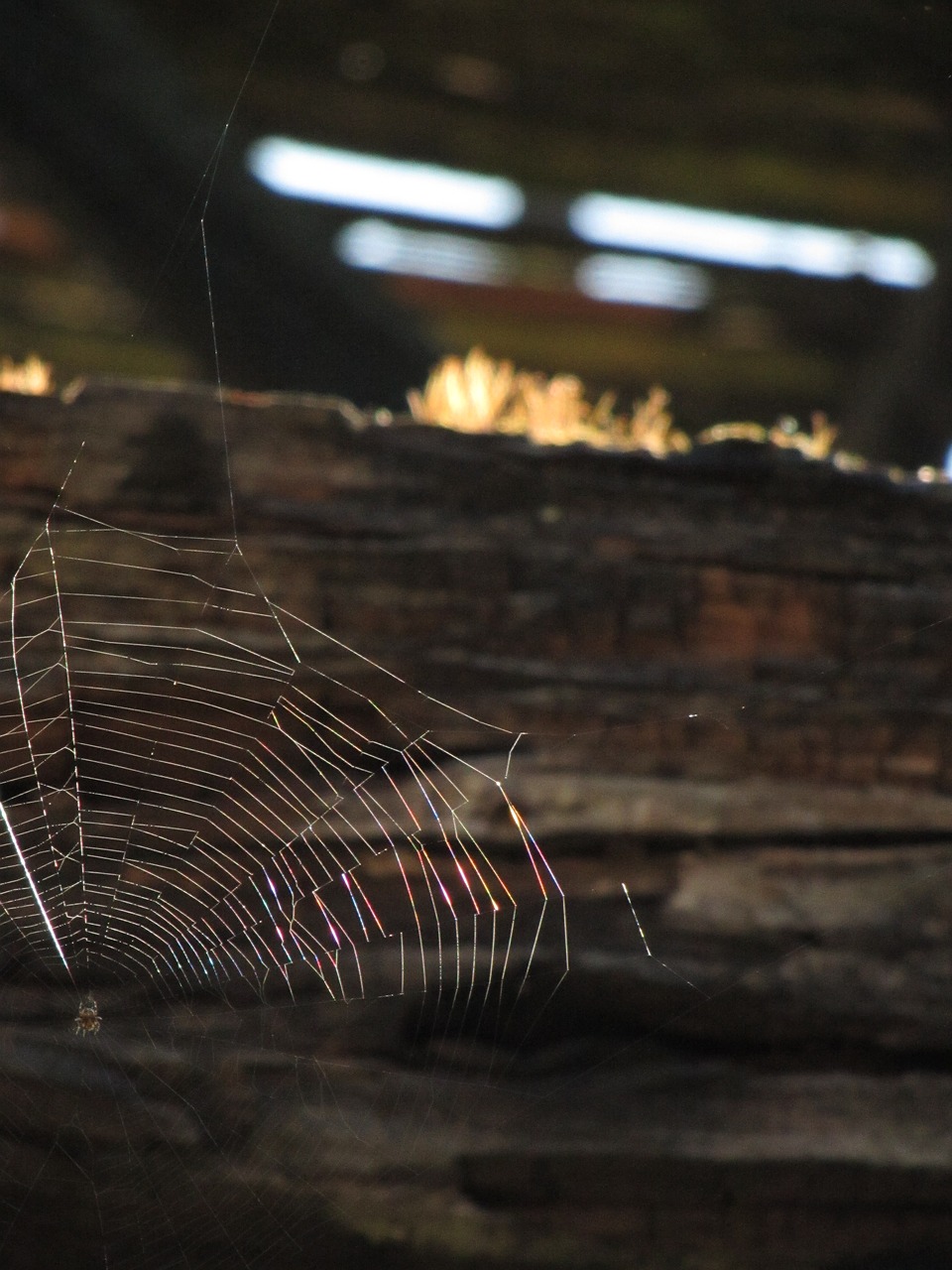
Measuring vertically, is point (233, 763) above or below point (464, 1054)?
above

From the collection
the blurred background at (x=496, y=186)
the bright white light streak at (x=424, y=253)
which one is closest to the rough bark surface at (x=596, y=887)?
the blurred background at (x=496, y=186)

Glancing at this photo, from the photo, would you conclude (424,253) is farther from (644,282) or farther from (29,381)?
(29,381)

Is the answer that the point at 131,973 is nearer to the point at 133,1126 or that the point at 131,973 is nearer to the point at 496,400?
the point at 133,1126

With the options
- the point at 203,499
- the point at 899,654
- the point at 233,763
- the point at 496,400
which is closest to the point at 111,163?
the point at 496,400

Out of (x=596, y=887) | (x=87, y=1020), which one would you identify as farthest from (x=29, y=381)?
(x=596, y=887)

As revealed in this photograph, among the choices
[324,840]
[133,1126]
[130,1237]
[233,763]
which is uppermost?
[233,763]

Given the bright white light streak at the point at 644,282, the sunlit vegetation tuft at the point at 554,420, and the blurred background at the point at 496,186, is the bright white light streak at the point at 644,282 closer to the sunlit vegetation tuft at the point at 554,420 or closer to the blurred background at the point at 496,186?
the blurred background at the point at 496,186
